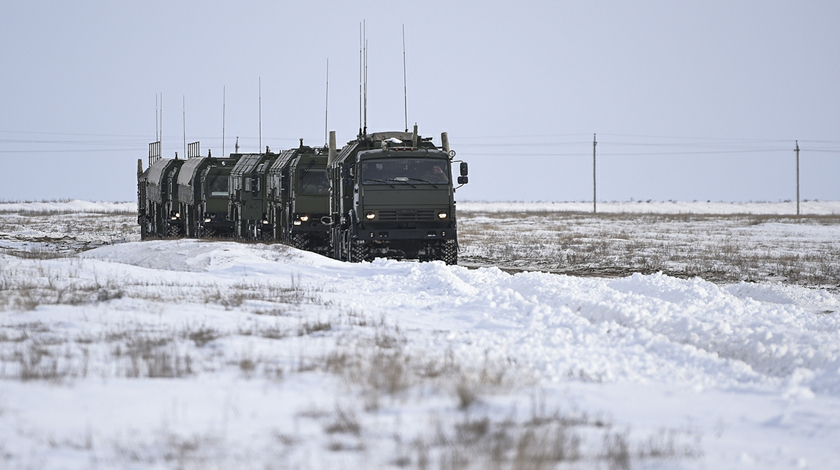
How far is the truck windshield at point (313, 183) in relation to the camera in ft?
97.1

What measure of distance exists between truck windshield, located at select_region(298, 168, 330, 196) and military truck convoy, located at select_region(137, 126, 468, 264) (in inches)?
1.2

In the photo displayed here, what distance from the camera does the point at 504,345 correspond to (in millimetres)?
9914

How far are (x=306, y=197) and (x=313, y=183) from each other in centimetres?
50

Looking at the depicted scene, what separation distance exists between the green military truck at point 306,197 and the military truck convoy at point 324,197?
31mm

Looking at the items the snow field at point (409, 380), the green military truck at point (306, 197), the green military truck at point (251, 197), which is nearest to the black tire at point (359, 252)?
the green military truck at point (306, 197)

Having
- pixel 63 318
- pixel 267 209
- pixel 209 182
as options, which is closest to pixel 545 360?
pixel 63 318

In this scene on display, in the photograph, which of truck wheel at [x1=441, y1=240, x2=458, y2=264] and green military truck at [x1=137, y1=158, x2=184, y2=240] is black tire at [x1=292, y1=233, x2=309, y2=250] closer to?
truck wheel at [x1=441, y1=240, x2=458, y2=264]

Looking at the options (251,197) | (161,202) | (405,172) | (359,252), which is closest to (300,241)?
(251,197)

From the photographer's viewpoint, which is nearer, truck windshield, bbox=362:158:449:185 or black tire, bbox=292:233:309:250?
truck windshield, bbox=362:158:449:185

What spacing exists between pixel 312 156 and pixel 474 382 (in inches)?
896

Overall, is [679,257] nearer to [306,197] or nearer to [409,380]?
[306,197]

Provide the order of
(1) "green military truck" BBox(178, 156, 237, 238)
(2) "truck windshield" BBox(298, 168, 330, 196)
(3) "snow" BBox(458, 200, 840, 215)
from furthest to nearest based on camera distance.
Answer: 1. (3) "snow" BBox(458, 200, 840, 215)
2. (1) "green military truck" BBox(178, 156, 237, 238)
3. (2) "truck windshield" BBox(298, 168, 330, 196)

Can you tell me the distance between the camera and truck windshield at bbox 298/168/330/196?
97.1ft

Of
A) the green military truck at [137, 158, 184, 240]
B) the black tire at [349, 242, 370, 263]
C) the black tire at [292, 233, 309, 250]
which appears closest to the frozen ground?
the black tire at [349, 242, 370, 263]
